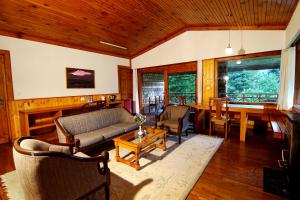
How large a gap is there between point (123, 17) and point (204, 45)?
2.57 meters

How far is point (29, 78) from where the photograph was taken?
4.07 meters

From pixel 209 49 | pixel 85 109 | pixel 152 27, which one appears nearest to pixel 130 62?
pixel 152 27

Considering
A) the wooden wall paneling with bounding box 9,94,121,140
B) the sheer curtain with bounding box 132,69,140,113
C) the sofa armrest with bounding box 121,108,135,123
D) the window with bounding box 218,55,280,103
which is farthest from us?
the sheer curtain with bounding box 132,69,140,113

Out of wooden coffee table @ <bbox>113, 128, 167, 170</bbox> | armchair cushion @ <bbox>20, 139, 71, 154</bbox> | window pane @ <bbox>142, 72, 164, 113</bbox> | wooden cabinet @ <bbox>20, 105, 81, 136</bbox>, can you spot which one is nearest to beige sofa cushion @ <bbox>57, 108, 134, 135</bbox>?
wooden cabinet @ <bbox>20, 105, 81, 136</bbox>

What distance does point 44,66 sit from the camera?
14.2ft

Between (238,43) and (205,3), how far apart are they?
181cm

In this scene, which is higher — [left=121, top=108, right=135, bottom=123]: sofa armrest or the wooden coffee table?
[left=121, top=108, right=135, bottom=123]: sofa armrest

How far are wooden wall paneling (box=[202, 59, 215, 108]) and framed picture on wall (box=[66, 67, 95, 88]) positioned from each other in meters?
3.77

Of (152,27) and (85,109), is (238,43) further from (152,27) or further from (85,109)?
(85,109)

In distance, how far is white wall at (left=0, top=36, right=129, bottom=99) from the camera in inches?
152

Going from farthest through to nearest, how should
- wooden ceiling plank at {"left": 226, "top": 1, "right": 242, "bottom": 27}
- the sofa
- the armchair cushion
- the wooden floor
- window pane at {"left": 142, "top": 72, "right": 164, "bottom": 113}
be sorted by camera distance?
window pane at {"left": 142, "top": 72, "right": 164, "bottom": 113} < wooden ceiling plank at {"left": 226, "top": 1, "right": 242, "bottom": 27} < the sofa < the wooden floor < the armchair cushion

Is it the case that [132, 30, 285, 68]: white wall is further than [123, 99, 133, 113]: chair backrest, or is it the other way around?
[123, 99, 133, 113]: chair backrest

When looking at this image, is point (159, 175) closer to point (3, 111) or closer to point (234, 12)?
point (234, 12)

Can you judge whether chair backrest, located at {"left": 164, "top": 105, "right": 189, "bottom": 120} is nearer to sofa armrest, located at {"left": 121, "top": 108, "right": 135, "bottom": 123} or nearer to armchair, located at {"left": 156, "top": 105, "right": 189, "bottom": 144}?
armchair, located at {"left": 156, "top": 105, "right": 189, "bottom": 144}
